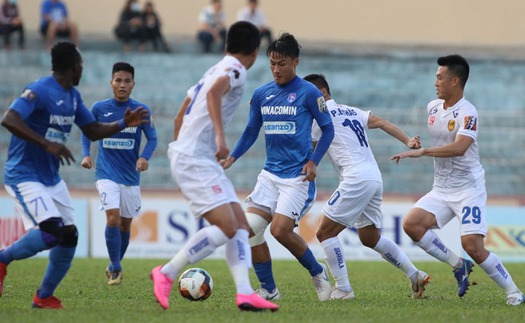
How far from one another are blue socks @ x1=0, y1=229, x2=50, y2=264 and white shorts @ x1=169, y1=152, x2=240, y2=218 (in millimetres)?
1497

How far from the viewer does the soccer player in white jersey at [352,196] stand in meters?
11.9

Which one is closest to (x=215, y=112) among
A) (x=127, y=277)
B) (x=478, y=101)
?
(x=127, y=277)

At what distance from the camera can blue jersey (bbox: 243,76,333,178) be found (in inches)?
439

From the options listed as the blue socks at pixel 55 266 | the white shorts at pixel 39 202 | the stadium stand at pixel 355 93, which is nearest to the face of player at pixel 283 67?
the white shorts at pixel 39 202

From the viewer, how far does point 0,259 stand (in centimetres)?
1041

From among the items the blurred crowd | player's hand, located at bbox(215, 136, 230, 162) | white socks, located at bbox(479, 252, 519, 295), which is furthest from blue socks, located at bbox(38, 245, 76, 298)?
the blurred crowd

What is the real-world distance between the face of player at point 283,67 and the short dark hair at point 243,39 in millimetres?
1582

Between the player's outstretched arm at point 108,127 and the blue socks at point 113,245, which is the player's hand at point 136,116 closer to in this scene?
the player's outstretched arm at point 108,127

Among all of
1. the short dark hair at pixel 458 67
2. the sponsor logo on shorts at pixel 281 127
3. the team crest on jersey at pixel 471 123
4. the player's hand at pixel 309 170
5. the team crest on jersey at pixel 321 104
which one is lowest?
the player's hand at pixel 309 170

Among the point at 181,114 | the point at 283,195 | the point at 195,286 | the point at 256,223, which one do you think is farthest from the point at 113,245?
the point at 181,114

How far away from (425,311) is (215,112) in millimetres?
3090

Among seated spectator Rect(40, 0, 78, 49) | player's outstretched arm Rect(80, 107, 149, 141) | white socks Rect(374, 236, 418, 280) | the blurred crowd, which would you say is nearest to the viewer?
player's outstretched arm Rect(80, 107, 149, 141)

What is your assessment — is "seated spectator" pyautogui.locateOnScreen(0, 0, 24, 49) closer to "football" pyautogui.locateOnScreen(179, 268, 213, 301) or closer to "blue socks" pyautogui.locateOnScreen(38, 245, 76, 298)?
"football" pyautogui.locateOnScreen(179, 268, 213, 301)

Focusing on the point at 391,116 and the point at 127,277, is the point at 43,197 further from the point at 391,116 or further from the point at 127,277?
the point at 391,116
